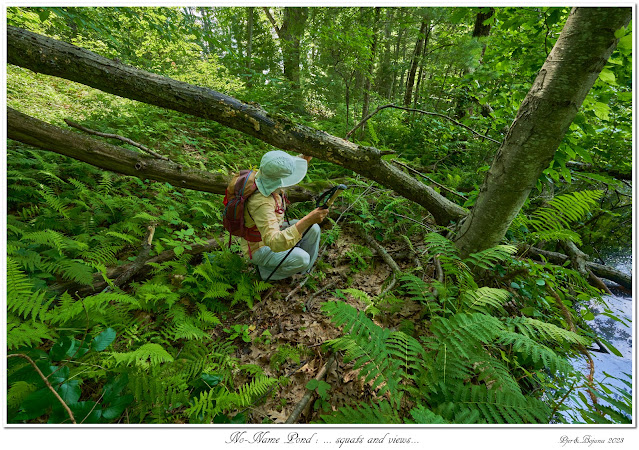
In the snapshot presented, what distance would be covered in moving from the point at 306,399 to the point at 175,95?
3.58 m

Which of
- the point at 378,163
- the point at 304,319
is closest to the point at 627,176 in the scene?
the point at 378,163

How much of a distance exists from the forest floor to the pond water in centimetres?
154

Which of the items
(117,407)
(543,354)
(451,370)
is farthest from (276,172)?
(543,354)

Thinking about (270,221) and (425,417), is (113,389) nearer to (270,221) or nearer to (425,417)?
(270,221)

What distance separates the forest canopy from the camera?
68.9 inches

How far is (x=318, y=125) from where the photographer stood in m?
7.04

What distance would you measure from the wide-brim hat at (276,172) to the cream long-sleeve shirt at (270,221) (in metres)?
0.12

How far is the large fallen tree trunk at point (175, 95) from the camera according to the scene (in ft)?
9.45

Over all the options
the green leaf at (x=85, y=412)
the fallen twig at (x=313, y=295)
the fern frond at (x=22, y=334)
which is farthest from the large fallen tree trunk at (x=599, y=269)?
the fern frond at (x=22, y=334)

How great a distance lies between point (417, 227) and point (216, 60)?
360 inches

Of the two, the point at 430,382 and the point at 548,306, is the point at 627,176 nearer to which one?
the point at 548,306

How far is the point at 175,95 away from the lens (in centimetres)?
311

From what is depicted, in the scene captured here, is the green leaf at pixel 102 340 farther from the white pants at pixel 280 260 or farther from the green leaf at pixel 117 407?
the white pants at pixel 280 260

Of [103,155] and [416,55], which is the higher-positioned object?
[416,55]
